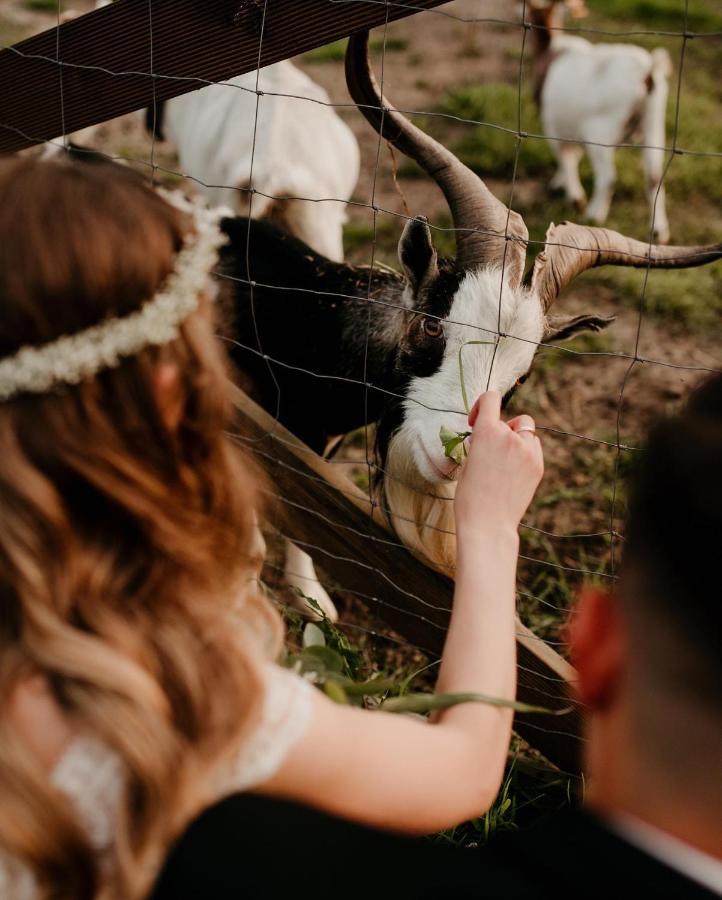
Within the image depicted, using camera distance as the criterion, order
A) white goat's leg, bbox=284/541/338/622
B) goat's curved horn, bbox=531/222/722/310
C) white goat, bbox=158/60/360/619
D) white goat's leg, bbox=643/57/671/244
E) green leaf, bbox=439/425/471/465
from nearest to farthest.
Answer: green leaf, bbox=439/425/471/465
goat's curved horn, bbox=531/222/722/310
white goat's leg, bbox=284/541/338/622
white goat, bbox=158/60/360/619
white goat's leg, bbox=643/57/671/244

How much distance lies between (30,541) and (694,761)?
843 millimetres

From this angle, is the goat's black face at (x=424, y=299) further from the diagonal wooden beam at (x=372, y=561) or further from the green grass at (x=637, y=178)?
the green grass at (x=637, y=178)

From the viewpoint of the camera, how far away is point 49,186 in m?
1.12

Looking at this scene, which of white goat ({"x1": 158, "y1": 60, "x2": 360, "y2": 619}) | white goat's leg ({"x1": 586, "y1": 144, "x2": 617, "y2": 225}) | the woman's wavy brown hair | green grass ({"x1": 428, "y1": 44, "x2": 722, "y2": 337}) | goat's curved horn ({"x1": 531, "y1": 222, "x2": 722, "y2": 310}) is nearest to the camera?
the woman's wavy brown hair

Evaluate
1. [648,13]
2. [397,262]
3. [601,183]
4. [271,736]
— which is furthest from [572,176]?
[271,736]

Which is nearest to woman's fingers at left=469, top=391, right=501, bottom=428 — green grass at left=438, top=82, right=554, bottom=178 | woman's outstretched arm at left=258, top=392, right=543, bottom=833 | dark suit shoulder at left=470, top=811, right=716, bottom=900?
woman's outstretched arm at left=258, top=392, right=543, bottom=833

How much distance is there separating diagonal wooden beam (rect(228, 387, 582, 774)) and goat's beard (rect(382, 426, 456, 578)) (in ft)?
0.13

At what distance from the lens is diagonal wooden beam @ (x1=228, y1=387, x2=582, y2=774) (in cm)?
211

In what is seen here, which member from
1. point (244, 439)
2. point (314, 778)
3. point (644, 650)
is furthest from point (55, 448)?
point (244, 439)

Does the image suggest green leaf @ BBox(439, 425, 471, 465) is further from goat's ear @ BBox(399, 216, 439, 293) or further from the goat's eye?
goat's ear @ BBox(399, 216, 439, 293)

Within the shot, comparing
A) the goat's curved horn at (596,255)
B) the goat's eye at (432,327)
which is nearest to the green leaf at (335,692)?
the goat's eye at (432,327)

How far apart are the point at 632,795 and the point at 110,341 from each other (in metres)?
0.83

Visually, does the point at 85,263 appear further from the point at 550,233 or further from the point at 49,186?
the point at 550,233

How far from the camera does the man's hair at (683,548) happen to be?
2.71 feet
